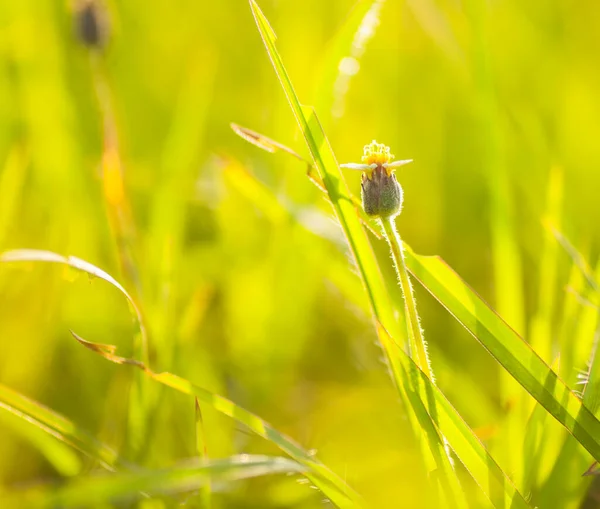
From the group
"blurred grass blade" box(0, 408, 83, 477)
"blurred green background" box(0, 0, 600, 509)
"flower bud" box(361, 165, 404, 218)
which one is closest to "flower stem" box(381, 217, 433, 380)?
"flower bud" box(361, 165, 404, 218)

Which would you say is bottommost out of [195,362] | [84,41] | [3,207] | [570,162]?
[195,362]

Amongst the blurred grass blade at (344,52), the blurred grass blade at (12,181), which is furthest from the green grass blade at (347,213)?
the blurred grass blade at (12,181)

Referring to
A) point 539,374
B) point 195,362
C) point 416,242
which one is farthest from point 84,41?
point 539,374

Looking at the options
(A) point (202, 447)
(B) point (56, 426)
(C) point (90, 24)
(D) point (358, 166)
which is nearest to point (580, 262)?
→ (D) point (358, 166)

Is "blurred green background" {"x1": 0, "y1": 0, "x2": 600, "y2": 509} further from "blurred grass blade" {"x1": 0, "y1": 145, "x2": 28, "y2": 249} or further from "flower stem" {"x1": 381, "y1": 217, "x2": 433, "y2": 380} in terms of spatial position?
"flower stem" {"x1": 381, "y1": 217, "x2": 433, "y2": 380}

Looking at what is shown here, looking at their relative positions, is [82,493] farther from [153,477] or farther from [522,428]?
[522,428]

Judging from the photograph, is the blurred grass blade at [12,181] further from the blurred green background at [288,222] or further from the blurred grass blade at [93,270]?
the blurred grass blade at [93,270]
